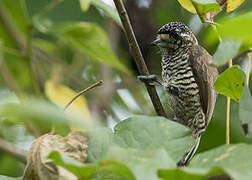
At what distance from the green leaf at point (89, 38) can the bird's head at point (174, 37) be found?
0.38m

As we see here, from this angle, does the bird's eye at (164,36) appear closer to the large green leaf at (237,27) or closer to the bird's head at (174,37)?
the bird's head at (174,37)

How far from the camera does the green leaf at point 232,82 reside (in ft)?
4.25

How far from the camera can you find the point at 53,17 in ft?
13.0

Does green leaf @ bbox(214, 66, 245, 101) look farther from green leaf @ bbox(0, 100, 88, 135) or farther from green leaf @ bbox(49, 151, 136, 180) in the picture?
green leaf @ bbox(0, 100, 88, 135)

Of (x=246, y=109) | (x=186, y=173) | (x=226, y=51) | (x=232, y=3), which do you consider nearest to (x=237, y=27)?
(x=226, y=51)

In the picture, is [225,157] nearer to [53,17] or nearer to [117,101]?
[117,101]

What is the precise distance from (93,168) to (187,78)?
75.7 inches

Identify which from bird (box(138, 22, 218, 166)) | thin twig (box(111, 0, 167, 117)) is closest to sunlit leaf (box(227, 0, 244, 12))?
thin twig (box(111, 0, 167, 117))

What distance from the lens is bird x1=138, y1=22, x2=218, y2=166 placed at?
9.32 ft

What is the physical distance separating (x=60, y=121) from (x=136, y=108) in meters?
2.90

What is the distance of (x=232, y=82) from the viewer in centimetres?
134

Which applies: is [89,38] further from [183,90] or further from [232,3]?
[232,3]

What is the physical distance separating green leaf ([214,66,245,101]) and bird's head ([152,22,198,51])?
1.51m

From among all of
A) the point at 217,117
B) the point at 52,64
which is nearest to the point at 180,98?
the point at 217,117
